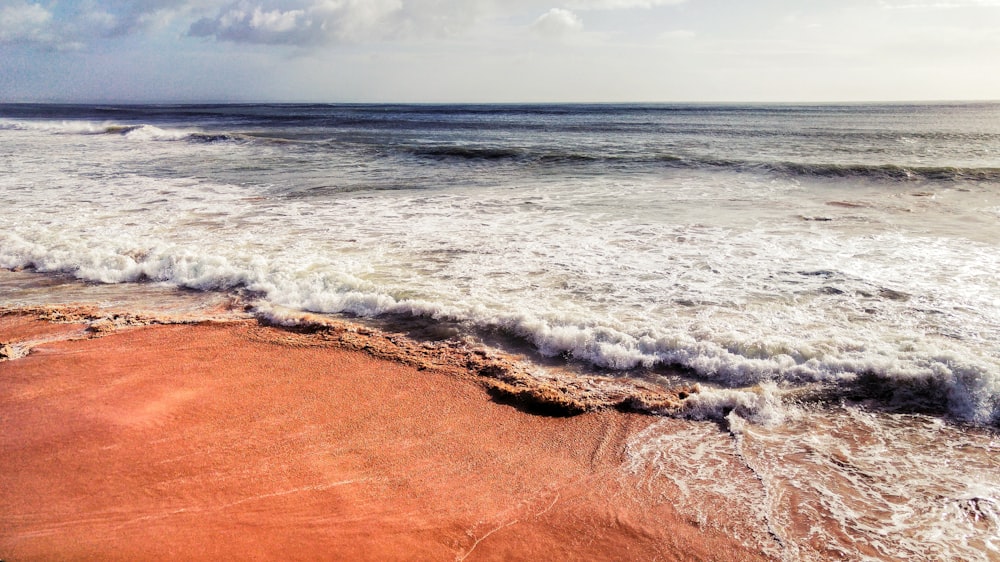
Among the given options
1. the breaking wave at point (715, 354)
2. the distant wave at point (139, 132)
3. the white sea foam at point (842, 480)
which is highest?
the distant wave at point (139, 132)

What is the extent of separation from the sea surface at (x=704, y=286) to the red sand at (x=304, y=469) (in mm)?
618

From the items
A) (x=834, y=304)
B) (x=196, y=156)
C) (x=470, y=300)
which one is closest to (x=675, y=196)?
(x=834, y=304)

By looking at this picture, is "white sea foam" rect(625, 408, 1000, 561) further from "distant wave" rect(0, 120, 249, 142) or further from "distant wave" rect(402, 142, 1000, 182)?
"distant wave" rect(0, 120, 249, 142)

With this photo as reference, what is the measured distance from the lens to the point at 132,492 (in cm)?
362

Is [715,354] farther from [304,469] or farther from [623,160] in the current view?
[623,160]

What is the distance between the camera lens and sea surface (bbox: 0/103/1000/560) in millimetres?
3758

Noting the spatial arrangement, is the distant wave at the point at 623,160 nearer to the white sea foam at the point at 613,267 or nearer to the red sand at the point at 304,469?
the white sea foam at the point at 613,267

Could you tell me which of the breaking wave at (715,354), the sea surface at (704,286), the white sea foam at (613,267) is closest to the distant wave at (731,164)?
the sea surface at (704,286)

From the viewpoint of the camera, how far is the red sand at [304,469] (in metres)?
3.25

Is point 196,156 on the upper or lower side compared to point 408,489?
upper

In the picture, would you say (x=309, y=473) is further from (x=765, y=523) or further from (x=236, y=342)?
(x=765, y=523)

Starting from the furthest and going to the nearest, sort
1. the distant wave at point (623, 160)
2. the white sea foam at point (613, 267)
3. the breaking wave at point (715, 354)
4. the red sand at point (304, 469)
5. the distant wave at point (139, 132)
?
the distant wave at point (139, 132)
the distant wave at point (623, 160)
the white sea foam at point (613, 267)
the breaking wave at point (715, 354)
the red sand at point (304, 469)

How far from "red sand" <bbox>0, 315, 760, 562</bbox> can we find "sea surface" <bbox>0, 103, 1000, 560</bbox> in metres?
0.62

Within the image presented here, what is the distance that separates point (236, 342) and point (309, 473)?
259cm
